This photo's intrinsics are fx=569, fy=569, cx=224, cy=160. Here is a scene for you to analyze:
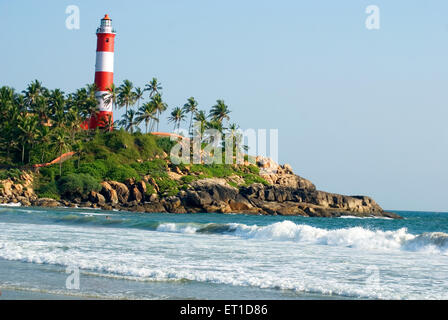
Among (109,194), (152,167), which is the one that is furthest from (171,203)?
(152,167)

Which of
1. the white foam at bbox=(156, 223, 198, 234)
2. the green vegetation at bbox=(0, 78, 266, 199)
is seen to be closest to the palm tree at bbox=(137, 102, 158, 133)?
the green vegetation at bbox=(0, 78, 266, 199)

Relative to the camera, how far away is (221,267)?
15633 millimetres

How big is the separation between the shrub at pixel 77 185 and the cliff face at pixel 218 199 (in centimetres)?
76

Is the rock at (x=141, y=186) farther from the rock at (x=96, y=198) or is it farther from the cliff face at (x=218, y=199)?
the rock at (x=96, y=198)

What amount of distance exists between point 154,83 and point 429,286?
6908cm

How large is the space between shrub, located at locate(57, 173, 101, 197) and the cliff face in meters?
0.76

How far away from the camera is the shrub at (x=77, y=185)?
5941 centimetres

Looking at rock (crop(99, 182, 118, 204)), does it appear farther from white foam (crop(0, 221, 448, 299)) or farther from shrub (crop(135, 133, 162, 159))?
white foam (crop(0, 221, 448, 299))

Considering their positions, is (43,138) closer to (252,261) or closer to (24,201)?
(24,201)

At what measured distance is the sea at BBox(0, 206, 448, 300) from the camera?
12312 mm

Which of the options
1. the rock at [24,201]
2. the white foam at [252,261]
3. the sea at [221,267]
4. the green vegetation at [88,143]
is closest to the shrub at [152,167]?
the green vegetation at [88,143]

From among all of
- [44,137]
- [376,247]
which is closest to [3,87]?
[44,137]

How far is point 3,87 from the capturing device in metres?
74.8
